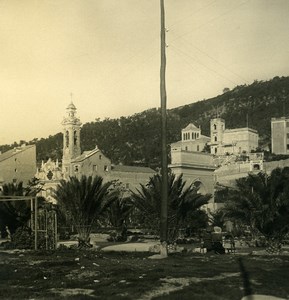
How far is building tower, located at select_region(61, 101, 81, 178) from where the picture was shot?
57469 mm

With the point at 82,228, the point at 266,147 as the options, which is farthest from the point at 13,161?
the point at 266,147

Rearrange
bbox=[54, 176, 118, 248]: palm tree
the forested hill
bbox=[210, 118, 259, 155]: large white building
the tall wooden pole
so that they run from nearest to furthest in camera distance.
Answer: the tall wooden pole
bbox=[54, 176, 118, 248]: palm tree
bbox=[210, 118, 259, 155]: large white building
the forested hill

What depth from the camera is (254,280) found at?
937 centimetres

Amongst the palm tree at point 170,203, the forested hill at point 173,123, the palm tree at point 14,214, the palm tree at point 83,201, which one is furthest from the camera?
the forested hill at point 173,123

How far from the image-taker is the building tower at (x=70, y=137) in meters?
57.5

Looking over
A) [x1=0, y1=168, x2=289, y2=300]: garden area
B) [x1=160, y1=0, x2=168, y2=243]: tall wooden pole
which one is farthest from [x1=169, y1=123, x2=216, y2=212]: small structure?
[x1=160, y1=0, x2=168, y2=243]: tall wooden pole

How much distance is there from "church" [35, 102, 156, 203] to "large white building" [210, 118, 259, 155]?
44284mm

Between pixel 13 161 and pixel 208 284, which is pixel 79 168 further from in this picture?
pixel 208 284

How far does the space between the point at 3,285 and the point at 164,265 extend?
4116mm

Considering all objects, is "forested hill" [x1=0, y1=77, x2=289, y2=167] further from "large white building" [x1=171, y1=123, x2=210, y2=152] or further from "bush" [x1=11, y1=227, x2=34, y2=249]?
"bush" [x1=11, y1=227, x2=34, y2=249]

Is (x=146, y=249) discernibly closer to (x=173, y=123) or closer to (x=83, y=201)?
(x=83, y=201)

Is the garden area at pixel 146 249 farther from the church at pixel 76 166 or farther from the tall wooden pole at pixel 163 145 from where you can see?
the church at pixel 76 166

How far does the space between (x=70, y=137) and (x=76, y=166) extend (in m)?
3.26

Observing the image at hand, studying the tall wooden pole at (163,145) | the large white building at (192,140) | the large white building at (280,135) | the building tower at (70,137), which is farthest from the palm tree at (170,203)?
the large white building at (192,140)
